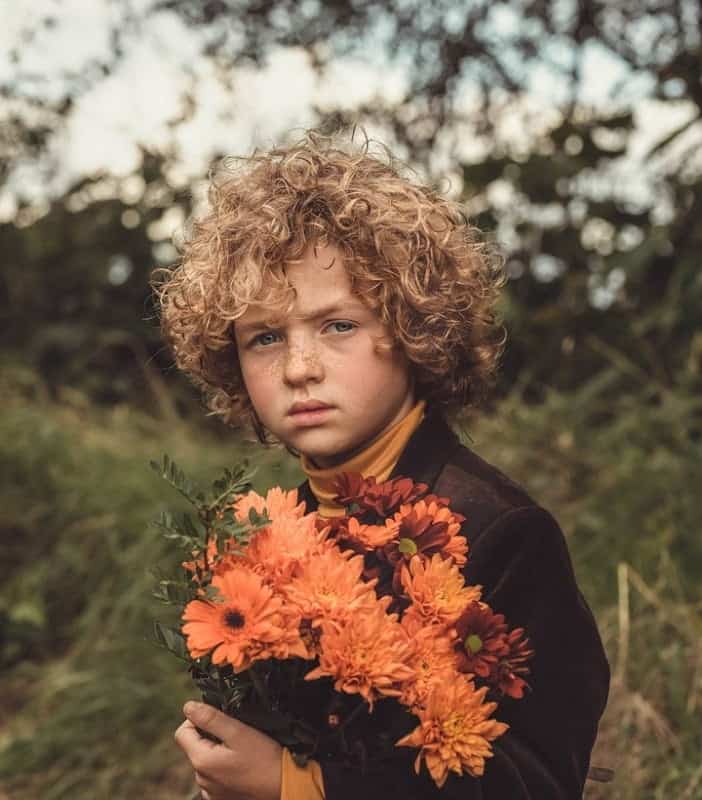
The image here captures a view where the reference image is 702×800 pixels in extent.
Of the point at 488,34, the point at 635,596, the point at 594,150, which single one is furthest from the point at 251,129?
the point at 635,596

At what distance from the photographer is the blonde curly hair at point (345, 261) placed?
164 cm

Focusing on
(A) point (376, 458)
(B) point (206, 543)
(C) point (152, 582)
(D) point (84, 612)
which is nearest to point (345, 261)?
(A) point (376, 458)

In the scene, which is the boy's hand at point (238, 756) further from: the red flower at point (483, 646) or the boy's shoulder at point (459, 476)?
the boy's shoulder at point (459, 476)

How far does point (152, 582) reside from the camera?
3.52m

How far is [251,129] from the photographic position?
5.17m

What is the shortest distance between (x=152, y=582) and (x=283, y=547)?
2.33 m

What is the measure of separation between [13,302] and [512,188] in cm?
282

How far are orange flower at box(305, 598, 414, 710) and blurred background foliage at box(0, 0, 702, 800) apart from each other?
1.42 metres

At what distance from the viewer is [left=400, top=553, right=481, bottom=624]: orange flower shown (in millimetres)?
1282

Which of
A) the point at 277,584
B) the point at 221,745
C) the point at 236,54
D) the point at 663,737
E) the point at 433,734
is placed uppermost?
the point at 236,54

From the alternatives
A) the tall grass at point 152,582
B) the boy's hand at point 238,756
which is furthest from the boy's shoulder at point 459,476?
the tall grass at point 152,582

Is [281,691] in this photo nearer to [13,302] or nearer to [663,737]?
[663,737]

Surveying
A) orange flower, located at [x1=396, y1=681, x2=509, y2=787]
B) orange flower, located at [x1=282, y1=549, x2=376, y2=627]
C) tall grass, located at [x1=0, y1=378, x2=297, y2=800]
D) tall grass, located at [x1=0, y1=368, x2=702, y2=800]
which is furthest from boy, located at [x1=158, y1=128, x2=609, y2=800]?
tall grass, located at [x1=0, y1=378, x2=297, y2=800]

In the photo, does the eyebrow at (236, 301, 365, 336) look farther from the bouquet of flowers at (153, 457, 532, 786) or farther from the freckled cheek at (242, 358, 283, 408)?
the bouquet of flowers at (153, 457, 532, 786)
